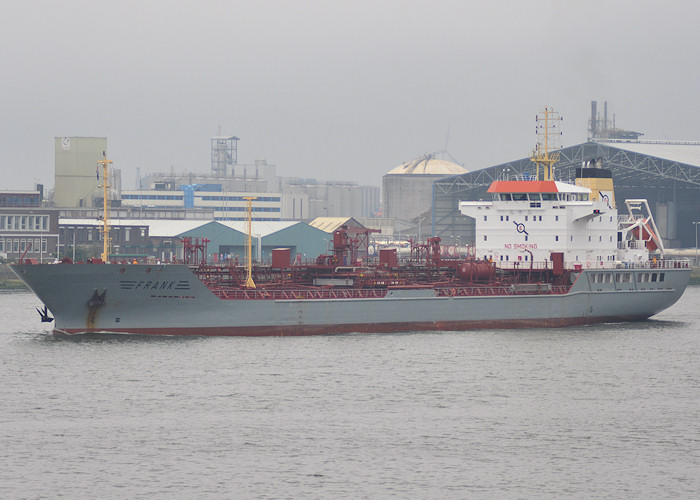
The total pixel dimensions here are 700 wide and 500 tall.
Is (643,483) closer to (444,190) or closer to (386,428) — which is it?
(386,428)

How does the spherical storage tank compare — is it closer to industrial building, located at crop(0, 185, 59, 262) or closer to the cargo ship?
industrial building, located at crop(0, 185, 59, 262)

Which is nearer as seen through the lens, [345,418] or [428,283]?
[345,418]

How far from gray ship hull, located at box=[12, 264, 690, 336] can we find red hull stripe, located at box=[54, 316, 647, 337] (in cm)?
4

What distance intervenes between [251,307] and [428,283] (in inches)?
383

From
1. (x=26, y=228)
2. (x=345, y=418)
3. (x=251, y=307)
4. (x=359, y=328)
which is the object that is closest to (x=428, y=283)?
(x=359, y=328)

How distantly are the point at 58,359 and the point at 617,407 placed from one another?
2016 centimetres

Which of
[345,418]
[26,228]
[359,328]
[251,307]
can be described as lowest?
[345,418]

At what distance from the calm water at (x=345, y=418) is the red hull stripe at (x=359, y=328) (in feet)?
2.46

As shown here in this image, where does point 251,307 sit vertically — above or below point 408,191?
below

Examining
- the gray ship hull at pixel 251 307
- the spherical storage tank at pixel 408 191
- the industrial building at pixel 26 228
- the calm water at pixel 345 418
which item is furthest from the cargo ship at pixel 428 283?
the spherical storage tank at pixel 408 191

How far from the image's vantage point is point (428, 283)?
172 feet

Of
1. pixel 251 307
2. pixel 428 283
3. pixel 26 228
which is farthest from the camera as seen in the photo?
pixel 26 228

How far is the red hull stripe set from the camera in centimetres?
4622

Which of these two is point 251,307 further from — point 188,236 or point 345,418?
point 188,236
